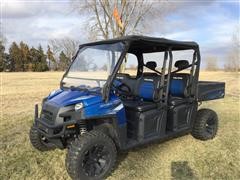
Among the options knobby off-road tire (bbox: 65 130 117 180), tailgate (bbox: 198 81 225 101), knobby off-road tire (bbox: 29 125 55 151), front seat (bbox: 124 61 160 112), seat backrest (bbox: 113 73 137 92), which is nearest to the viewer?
knobby off-road tire (bbox: 65 130 117 180)

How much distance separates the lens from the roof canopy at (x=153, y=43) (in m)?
4.37

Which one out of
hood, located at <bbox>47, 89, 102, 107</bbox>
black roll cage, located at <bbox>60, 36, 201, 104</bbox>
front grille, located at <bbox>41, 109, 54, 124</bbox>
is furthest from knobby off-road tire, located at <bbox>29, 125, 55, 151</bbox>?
black roll cage, located at <bbox>60, 36, 201, 104</bbox>

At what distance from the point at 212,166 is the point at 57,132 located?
2.34 meters

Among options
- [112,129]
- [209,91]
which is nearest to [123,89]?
[112,129]

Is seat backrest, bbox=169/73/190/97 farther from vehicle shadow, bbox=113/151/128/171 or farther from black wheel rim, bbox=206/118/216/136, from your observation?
vehicle shadow, bbox=113/151/128/171

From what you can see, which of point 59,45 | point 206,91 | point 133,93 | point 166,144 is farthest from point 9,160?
point 59,45

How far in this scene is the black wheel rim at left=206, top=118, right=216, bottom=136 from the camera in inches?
231

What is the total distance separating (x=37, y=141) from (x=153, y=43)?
240 cm

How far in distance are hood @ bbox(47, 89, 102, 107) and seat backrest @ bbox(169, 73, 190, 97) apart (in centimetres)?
175

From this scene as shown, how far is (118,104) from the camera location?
4.24 meters

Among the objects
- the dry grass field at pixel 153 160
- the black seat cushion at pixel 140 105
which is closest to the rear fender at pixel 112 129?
the black seat cushion at pixel 140 105

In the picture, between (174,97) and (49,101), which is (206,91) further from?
(49,101)

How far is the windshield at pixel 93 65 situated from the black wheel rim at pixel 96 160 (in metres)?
0.90

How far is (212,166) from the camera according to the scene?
4531 mm
